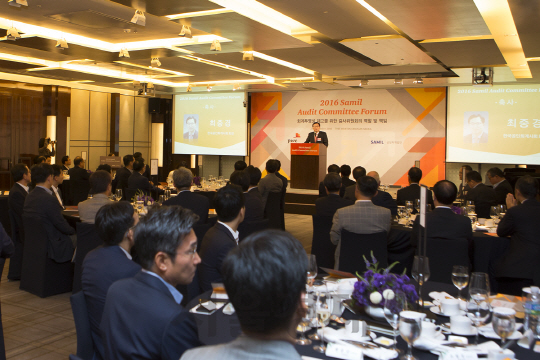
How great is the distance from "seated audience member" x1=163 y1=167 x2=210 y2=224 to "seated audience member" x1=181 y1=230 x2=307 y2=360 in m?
4.71

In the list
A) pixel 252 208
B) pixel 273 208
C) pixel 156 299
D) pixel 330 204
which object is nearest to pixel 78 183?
pixel 273 208

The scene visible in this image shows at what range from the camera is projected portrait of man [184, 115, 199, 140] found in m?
16.2

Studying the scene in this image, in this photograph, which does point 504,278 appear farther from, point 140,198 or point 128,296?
point 140,198

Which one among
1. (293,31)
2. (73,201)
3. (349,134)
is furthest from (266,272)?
(349,134)

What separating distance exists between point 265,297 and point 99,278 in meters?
1.58

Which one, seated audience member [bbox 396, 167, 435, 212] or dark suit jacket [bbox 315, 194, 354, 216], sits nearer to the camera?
dark suit jacket [bbox 315, 194, 354, 216]

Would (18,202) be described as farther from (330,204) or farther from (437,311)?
(437,311)

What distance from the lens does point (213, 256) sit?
2918 mm

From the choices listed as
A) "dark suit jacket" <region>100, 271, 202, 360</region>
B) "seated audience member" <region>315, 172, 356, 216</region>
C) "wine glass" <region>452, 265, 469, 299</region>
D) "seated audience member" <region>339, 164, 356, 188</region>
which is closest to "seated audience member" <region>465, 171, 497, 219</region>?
"seated audience member" <region>339, 164, 356, 188</region>

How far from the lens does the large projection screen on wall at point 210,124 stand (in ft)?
51.3

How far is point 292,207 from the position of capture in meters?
12.0

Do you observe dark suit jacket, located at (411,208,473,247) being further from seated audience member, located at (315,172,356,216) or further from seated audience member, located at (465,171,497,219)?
seated audience member, located at (465,171,497,219)

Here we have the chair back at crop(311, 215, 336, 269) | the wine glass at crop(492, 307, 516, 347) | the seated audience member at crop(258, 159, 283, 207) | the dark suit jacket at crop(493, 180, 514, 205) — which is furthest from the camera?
the seated audience member at crop(258, 159, 283, 207)

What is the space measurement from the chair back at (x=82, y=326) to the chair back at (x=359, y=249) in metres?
2.75
